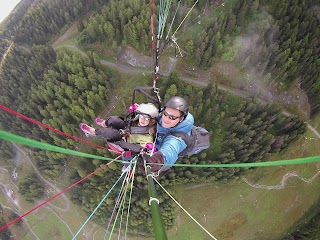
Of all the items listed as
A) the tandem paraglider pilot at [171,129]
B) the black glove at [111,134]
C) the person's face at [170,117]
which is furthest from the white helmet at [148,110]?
the black glove at [111,134]

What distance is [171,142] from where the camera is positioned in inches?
296

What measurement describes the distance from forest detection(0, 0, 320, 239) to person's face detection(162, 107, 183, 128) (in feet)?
59.9

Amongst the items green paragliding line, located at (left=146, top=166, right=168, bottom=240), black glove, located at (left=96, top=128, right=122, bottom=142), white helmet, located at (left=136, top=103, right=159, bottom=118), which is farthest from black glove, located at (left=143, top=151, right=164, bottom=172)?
black glove, located at (left=96, top=128, right=122, bottom=142)

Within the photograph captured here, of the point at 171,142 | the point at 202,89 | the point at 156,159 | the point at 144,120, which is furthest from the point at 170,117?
the point at 202,89

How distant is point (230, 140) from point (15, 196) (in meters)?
27.2

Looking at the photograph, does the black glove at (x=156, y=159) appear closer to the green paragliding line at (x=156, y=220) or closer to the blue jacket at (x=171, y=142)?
the blue jacket at (x=171, y=142)

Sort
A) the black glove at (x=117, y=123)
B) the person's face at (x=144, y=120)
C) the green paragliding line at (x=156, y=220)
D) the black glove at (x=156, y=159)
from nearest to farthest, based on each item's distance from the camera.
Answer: the green paragliding line at (x=156, y=220) → the black glove at (x=156, y=159) → the person's face at (x=144, y=120) → the black glove at (x=117, y=123)

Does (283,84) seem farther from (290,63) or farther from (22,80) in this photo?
(22,80)

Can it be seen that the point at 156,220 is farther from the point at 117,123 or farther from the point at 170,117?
the point at 117,123

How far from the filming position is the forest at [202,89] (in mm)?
27359

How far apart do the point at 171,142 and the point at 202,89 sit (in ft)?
72.2

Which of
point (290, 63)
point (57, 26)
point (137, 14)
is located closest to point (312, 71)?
point (290, 63)

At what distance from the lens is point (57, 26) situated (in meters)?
38.3

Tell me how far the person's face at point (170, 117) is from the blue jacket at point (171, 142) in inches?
9.3
